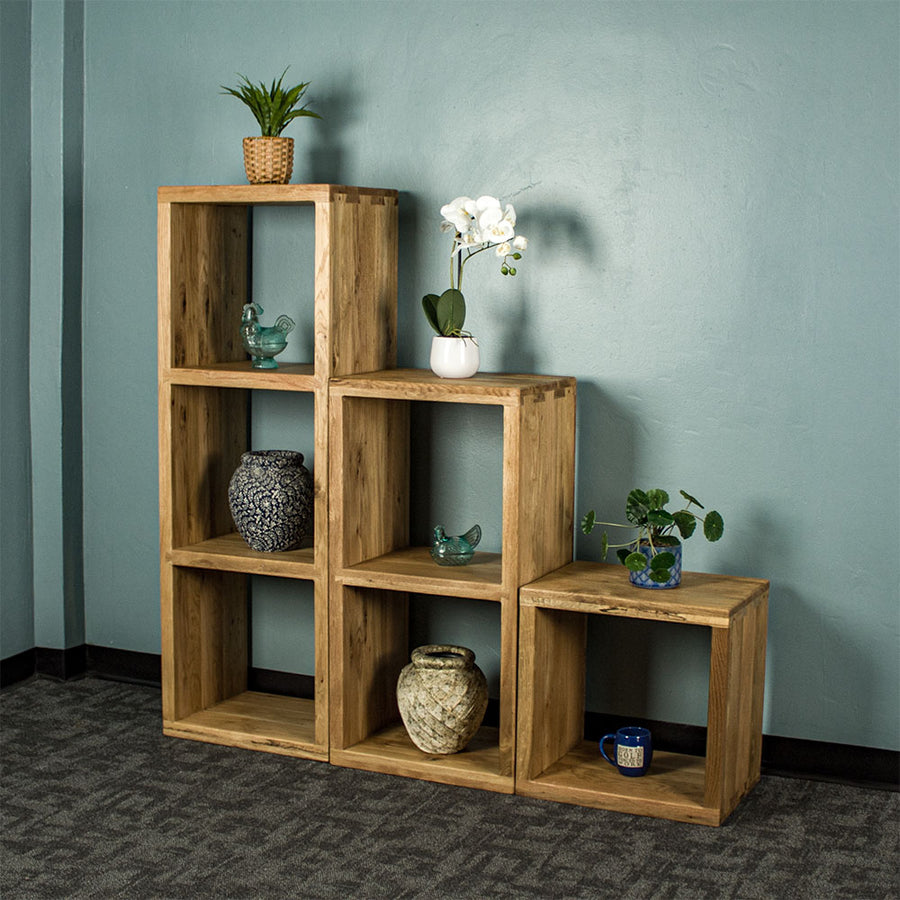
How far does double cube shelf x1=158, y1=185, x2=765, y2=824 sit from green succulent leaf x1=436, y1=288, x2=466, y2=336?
0.50ft

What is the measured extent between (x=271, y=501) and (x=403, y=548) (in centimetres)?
39

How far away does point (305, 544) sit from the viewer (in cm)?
324

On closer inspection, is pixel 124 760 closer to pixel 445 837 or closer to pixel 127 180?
pixel 445 837

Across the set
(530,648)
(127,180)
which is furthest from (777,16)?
(127,180)

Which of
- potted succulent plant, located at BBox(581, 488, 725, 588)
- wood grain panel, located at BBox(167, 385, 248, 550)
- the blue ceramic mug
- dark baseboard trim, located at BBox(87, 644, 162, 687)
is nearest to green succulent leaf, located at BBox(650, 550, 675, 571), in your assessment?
potted succulent plant, located at BBox(581, 488, 725, 588)

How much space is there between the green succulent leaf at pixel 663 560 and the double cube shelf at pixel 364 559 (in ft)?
0.32

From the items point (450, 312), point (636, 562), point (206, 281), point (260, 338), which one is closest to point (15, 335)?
point (206, 281)

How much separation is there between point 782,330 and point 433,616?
1.18 metres

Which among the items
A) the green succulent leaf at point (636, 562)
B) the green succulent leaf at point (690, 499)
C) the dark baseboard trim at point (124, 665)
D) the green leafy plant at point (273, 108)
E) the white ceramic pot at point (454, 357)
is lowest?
the dark baseboard trim at point (124, 665)

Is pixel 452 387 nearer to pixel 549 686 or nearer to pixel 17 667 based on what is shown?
pixel 549 686

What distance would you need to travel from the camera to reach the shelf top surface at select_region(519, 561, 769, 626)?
2654mm

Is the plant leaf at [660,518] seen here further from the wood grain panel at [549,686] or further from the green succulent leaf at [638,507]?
the wood grain panel at [549,686]

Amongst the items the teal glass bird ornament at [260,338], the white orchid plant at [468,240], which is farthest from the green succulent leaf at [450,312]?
the teal glass bird ornament at [260,338]

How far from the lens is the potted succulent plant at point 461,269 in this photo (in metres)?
2.92
